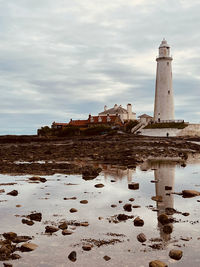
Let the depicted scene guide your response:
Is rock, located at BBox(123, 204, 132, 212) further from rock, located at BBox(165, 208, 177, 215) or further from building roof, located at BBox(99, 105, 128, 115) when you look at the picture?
building roof, located at BBox(99, 105, 128, 115)

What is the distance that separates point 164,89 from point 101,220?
2842 inches

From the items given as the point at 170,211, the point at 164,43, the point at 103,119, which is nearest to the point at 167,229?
the point at 170,211

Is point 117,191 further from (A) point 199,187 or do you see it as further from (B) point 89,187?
(A) point 199,187

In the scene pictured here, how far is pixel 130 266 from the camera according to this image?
5578 mm

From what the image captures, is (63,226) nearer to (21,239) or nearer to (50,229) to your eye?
(50,229)

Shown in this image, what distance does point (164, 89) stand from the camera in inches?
3061

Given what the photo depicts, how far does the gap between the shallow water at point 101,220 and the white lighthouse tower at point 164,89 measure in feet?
209

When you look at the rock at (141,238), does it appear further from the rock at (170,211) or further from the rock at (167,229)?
the rock at (170,211)

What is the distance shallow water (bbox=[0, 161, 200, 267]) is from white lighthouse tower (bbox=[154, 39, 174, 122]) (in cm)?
6375

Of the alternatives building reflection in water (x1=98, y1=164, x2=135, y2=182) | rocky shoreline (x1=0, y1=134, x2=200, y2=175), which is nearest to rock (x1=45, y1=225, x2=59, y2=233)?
building reflection in water (x1=98, y1=164, x2=135, y2=182)

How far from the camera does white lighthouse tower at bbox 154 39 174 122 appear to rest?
77.7 metres

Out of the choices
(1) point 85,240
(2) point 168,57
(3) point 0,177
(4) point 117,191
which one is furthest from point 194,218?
(2) point 168,57

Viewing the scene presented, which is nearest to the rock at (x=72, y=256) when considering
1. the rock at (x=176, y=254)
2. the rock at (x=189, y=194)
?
the rock at (x=176, y=254)

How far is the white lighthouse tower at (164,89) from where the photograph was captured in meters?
77.7
